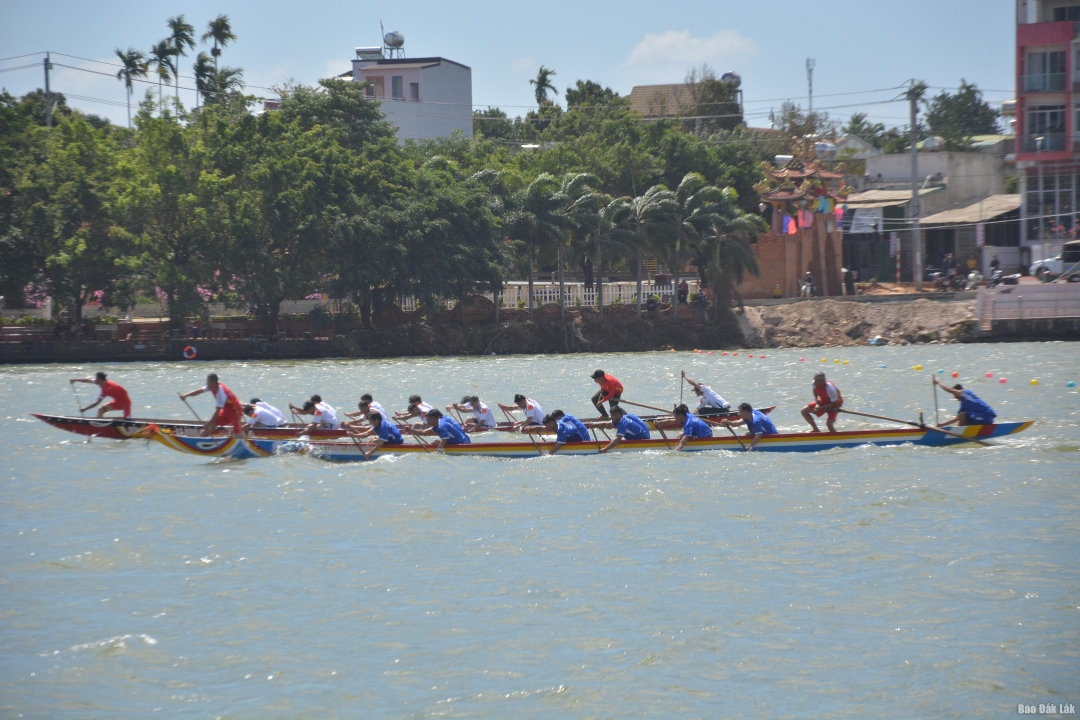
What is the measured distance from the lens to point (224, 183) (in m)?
43.6

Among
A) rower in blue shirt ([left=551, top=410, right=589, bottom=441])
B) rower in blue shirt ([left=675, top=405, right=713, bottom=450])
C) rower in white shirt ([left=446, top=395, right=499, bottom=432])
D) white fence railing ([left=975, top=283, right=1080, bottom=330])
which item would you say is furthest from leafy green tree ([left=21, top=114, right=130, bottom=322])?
white fence railing ([left=975, top=283, right=1080, bottom=330])

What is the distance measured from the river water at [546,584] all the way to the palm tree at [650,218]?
90.7 feet

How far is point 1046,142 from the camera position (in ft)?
156

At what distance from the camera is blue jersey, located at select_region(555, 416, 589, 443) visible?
18578mm

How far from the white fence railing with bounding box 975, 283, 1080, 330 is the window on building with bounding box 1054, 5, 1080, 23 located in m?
14.4

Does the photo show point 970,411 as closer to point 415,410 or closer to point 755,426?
point 755,426

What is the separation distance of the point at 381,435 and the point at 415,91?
5152cm

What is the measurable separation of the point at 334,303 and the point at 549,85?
155 ft

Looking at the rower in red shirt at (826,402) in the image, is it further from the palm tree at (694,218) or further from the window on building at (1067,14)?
the window on building at (1067,14)

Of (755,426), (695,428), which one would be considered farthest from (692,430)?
(755,426)

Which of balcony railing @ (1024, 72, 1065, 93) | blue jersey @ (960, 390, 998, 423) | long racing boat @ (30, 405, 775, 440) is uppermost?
balcony railing @ (1024, 72, 1065, 93)

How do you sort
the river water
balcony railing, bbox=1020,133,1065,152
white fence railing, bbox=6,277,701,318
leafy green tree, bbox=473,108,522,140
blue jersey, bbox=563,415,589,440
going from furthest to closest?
leafy green tree, bbox=473,108,522,140, white fence railing, bbox=6,277,701,318, balcony railing, bbox=1020,133,1065,152, blue jersey, bbox=563,415,589,440, the river water

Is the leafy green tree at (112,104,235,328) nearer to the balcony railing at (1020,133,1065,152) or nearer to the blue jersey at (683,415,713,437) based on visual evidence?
the blue jersey at (683,415,713,437)

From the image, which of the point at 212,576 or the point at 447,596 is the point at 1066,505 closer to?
the point at 447,596
